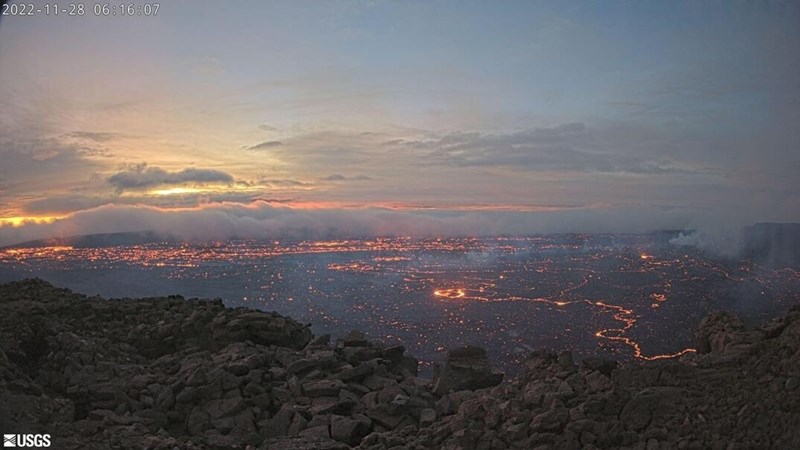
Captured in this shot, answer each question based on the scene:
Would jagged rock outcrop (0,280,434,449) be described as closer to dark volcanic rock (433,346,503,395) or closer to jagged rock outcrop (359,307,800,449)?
dark volcanic rock (433,346,503,395)

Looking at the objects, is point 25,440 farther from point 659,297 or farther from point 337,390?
point 659,297

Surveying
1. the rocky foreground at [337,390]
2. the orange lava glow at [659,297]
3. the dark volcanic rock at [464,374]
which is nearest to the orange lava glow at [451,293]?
the orange lava glow at [659,297]

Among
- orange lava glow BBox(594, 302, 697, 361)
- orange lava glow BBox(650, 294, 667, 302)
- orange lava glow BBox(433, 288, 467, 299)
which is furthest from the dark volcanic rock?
orange lava glow BBox(433, 288, 467, 299)

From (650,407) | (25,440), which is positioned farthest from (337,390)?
(650,407)

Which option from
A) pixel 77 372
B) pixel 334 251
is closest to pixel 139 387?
pixel 77 372

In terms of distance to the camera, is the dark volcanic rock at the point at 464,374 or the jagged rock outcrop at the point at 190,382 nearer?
the jagged rock outcrop at the point at 190,382

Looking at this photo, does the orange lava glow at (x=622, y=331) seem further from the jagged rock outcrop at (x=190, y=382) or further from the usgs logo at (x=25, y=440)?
the usgs logo at (x=25, y=440)
